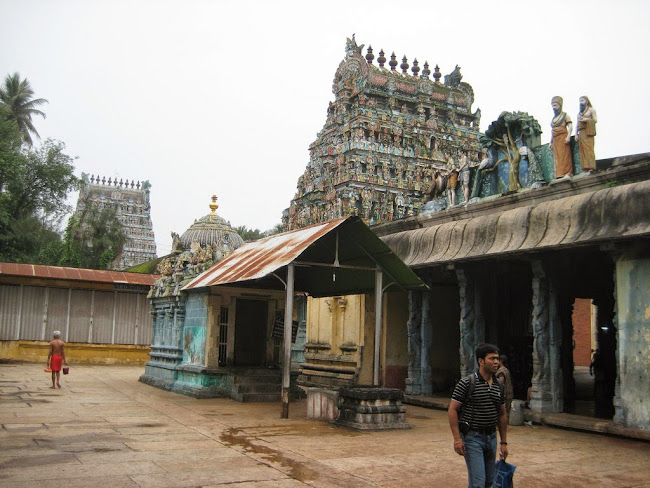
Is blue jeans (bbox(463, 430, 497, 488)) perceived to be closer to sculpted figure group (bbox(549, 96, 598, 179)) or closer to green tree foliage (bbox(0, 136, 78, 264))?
sculpted figure group (bbox(549, 96, 598, 179))

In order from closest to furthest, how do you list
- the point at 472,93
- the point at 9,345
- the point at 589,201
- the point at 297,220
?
the point at 589,201
the point at 9,345
the point at 297,220
the point at 472,93

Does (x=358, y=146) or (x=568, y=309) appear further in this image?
(x=358, y=146)

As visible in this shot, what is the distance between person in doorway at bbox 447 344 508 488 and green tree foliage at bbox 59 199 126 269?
46.9 m

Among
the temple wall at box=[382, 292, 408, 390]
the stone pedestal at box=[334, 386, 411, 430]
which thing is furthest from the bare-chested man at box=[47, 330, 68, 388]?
the stone pedestal at box=[334, 386, 411, 430]

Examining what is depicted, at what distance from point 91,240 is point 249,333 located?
1415 inches

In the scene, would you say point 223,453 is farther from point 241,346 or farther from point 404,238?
point 241,346

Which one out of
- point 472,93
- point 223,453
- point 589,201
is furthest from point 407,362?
point 472,93

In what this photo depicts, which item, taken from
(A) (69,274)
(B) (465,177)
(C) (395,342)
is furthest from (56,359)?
(A) (69,274)

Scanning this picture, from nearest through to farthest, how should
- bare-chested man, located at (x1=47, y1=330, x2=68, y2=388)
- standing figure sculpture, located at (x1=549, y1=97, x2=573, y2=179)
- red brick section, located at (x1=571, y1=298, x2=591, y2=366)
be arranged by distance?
standing figure sculpture, located at (x1=549, y1=97, x2=573, y2=179) → bare-chested man, located at (x1=47, y1=330, x2=68, y2=388) → red brick section, located at (x1=571, y1=298, x2=591, y2=366)

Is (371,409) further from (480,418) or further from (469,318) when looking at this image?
(480,418)

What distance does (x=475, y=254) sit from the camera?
42.2 feet

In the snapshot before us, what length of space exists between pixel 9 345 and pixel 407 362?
17.2m

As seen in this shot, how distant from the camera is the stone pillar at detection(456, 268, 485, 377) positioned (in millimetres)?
14070

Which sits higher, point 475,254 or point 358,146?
point 358,146
